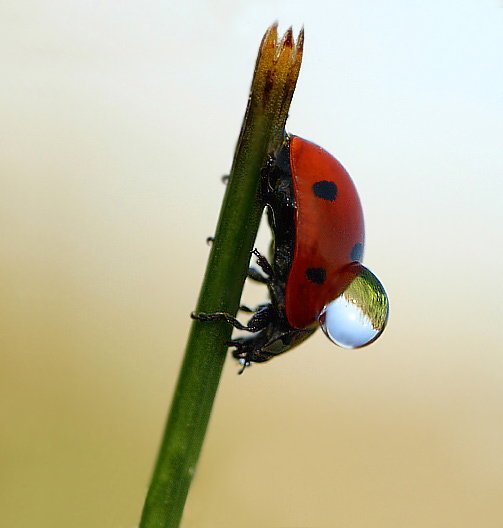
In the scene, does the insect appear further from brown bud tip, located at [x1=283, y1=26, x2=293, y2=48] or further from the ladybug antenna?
brown bud tip, located at [x1=283, y1=26, x2=293, y2=48]

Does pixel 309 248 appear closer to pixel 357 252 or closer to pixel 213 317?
pixel 357 252

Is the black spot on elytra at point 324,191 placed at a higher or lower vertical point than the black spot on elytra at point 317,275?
higher

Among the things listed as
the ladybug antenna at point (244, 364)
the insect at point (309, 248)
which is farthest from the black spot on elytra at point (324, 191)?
the ladybug antenna at point (244, 364)

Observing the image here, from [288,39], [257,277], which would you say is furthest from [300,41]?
[257,277]

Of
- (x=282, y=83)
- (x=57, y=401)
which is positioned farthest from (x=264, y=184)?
(x=57, y=401)

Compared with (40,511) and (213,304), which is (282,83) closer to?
(213,304)

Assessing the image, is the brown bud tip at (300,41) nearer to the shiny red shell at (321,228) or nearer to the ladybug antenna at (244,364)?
the shiny red shell at (321,228)
